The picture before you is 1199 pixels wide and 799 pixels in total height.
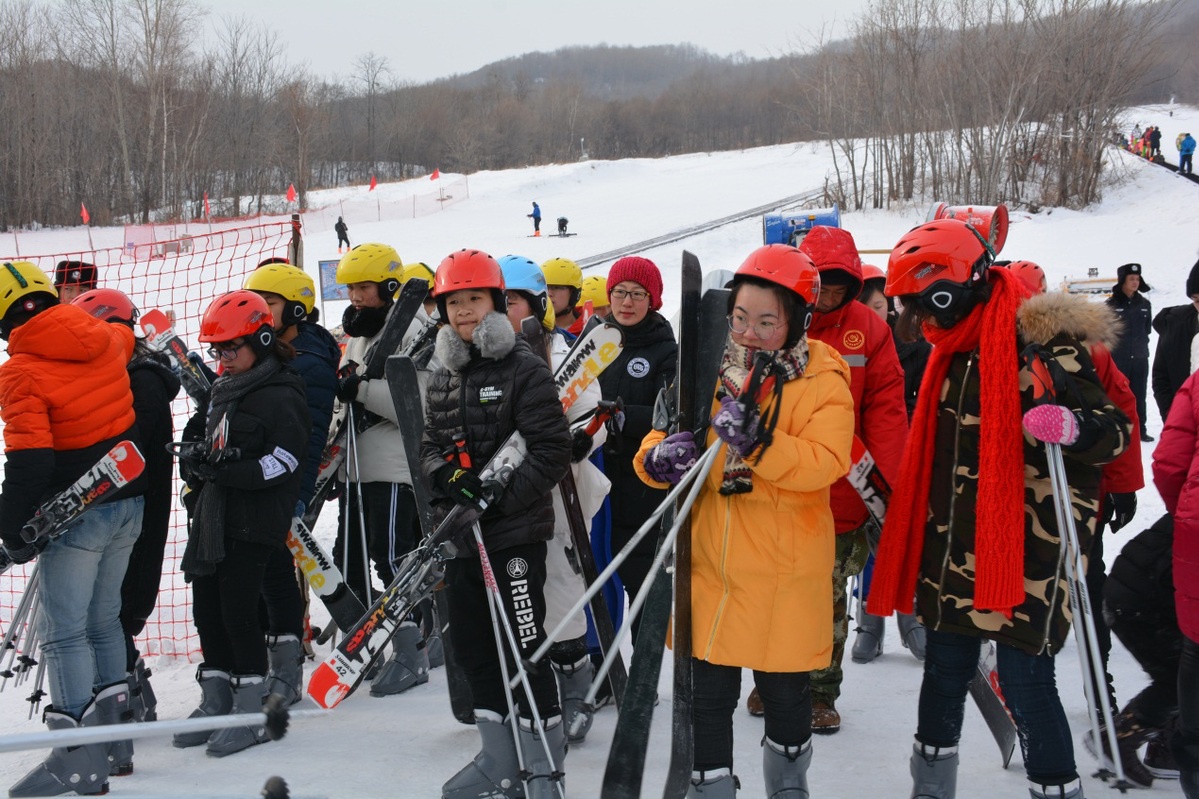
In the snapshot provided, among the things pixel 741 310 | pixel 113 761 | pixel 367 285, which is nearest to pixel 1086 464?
pixel 741 310

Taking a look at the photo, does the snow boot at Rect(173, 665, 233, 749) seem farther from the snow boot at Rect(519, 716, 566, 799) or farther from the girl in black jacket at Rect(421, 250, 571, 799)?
the snow boot at Rect(519, 716, 566, 799)

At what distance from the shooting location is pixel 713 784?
10.2 ft

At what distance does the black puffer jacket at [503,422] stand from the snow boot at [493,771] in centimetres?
65

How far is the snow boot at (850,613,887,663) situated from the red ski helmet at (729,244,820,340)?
2.58 metres

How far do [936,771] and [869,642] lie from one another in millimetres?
1895

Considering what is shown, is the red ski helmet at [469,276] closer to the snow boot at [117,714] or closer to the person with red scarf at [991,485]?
the person with red scarf at [991,485]

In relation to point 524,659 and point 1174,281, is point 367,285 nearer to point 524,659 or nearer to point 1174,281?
point 524,659

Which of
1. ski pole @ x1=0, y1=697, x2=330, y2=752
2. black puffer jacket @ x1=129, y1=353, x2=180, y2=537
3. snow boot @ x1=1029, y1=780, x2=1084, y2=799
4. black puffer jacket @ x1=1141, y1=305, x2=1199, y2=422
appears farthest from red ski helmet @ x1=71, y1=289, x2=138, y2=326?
black puffer jacket @ x1=1141, y1=305, x2=1199, y2=422

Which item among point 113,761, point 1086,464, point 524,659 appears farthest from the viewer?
point 113,761

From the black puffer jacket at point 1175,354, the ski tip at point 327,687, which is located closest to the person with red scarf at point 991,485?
the ski tip at point 327,687

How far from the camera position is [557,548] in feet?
13.6

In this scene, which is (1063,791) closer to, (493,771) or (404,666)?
(493,771)

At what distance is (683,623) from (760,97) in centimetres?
10476

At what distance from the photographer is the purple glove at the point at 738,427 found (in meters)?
2.88
